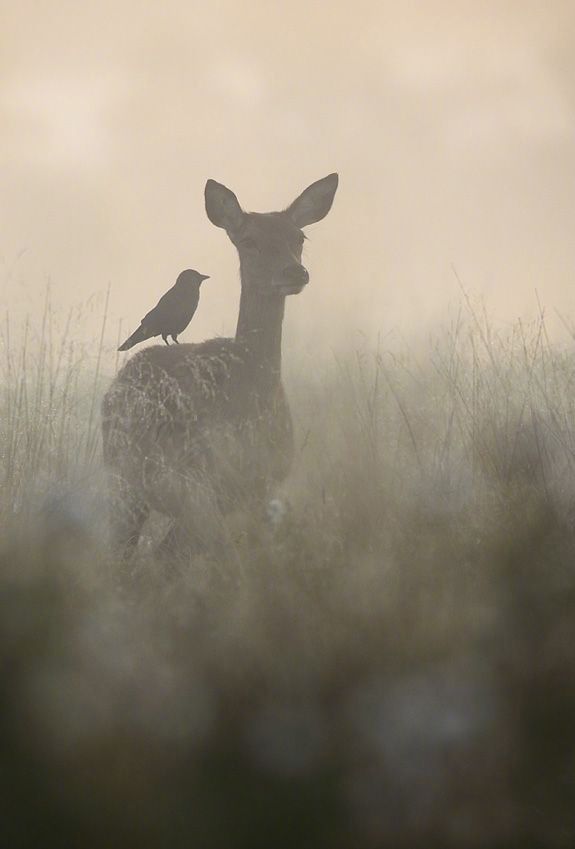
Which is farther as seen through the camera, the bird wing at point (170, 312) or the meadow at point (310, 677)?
the bird wing at point (170, 312)

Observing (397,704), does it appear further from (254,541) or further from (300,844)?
(254,541)

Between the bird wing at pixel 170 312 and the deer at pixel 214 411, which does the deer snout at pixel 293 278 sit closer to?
the deer at pixel 214 411

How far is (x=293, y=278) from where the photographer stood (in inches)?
222

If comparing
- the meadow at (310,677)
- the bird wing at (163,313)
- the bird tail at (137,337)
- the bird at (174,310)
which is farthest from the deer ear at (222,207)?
the meadow at (310,677)

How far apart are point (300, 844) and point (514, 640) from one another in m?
0.92

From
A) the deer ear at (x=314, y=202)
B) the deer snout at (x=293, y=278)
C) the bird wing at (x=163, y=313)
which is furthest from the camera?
the bird wing at (x=163, y=313)

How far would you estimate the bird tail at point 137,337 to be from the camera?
6.55 meters

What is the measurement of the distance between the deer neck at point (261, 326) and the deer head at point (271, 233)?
22 millimetres

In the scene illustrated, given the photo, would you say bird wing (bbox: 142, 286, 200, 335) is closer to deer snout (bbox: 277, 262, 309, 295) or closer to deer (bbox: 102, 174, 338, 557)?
deer (bbox: 102, 174, 338, 557)

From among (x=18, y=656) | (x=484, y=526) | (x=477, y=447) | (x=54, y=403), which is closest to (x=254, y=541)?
(x=484, y=526)

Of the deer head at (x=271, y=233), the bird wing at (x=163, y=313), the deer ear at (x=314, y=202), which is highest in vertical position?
the deer ear at (x=314, y=202)

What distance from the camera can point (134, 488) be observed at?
207 inches

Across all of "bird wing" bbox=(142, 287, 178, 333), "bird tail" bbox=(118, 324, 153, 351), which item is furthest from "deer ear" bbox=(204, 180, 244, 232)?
"bird tail" bbox=(118, 324, 153, 351)

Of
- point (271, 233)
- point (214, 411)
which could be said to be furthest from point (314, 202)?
point (214, 411)
